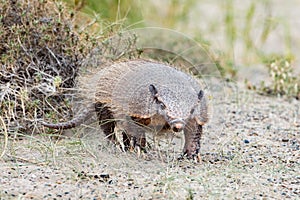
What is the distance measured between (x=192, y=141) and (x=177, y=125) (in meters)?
0.53

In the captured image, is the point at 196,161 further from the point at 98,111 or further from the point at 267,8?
the point at 267,8

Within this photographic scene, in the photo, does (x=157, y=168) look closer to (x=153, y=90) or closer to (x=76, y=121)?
(x=153, y=90)

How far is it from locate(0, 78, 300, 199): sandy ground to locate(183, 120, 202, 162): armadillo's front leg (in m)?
0.08

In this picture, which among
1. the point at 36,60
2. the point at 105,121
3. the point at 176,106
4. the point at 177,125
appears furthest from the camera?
the point at 36,60

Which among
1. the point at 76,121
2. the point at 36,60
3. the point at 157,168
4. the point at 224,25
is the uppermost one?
the point at 224,25

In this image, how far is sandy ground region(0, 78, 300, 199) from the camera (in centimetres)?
421

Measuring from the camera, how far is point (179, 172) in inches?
183

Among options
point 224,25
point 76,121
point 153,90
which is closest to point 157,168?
point 153,90

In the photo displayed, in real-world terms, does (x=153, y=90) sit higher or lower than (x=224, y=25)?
lower

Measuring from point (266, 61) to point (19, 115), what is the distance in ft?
10.5

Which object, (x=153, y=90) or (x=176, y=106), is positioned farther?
(x=153, y=90)

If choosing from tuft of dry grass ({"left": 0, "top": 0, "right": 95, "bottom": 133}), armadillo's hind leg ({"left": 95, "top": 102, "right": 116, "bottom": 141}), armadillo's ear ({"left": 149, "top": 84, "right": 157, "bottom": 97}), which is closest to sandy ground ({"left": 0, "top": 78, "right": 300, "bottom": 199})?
armadillo's hind leg ({"left": 95, "top": 102, "right": 116, "bottom": 141})

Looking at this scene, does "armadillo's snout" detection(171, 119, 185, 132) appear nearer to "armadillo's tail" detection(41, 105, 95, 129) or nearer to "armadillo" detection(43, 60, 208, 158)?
"armadillo" detection(43, 60, 208, 158)

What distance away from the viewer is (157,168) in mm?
4699
